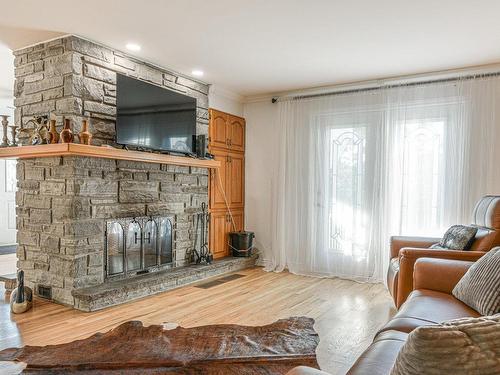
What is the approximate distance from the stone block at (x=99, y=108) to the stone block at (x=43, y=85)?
0.30 metres

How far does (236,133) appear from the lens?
559 centimetres

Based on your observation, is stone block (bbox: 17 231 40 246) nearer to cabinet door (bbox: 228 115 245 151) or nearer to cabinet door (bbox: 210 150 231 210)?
cabinet door (bbox: 210 150 231 210)

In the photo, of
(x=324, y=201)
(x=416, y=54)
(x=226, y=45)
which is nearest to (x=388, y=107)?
(x=416, y=54)

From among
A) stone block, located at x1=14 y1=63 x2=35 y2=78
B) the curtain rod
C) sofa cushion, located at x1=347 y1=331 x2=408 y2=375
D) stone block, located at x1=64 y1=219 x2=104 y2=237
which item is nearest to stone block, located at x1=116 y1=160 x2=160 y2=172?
stone block, located at x1=64 y1=219 x2=104 y2=237

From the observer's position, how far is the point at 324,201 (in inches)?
196

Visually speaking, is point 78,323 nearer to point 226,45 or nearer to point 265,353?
point 265,353

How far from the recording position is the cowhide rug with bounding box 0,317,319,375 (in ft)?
7.03

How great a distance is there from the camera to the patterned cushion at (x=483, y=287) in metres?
1.79

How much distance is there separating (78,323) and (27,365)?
80 cm

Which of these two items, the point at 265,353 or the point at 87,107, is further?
the point at 87,107

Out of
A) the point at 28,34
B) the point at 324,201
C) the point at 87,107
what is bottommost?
the point at 324,201

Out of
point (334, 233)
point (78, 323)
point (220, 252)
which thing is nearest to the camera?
point (78, 323)

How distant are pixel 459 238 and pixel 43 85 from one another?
409 cm

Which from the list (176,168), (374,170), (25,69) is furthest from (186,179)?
(374,170)
